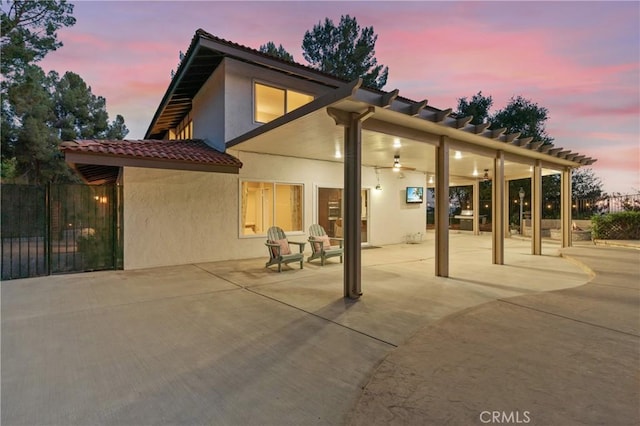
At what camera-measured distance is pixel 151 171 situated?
25.0 feet

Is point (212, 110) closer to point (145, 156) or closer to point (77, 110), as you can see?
point (145, 156)

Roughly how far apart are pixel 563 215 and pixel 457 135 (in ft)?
24.0

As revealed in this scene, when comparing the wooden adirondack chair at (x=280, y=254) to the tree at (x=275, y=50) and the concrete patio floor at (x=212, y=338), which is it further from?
the tree at (x=275, y=50)

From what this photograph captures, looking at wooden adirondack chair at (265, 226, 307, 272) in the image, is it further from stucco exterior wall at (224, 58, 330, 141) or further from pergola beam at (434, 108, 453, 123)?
pergola beam at (434, 108, 453, 123)

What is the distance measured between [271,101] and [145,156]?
14.2 feet

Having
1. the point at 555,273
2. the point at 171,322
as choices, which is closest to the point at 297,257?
the point at 171,322

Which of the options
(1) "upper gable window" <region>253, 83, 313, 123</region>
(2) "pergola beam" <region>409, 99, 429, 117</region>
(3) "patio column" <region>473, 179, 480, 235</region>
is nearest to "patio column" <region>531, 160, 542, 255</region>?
(3) "patio column" <region>473, 179, 480, 235</region>

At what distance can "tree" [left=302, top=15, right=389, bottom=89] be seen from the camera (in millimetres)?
20812

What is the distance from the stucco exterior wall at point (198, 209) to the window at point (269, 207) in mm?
224

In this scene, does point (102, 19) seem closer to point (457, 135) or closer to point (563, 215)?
point (457, 135)

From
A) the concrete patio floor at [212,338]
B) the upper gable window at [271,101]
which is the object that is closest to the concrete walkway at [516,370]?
the concrete patio floor at [212,338]

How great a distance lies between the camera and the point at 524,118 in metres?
22.1

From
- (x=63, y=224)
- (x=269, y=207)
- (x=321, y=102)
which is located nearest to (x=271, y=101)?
(x=269, y=207)

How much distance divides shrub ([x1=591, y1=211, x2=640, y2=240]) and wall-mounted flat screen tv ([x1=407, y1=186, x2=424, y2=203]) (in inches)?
255
